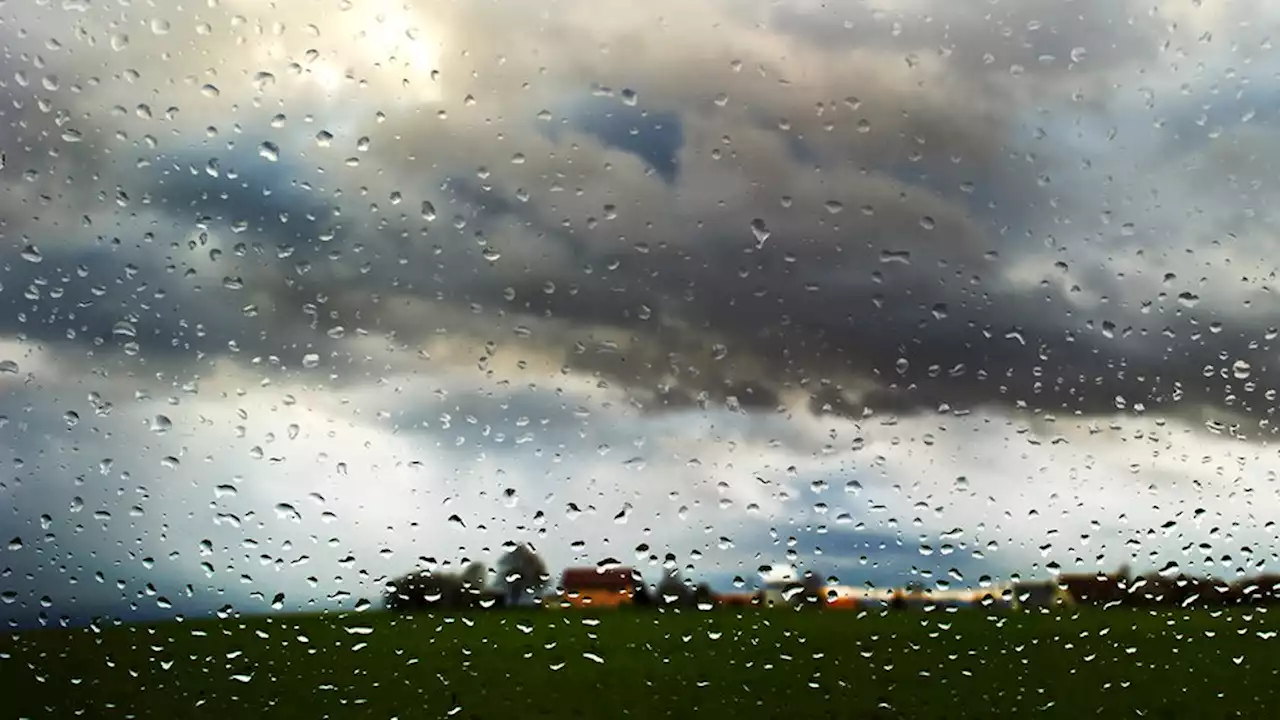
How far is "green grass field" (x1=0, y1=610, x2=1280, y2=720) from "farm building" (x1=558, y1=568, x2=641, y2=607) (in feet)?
0.20

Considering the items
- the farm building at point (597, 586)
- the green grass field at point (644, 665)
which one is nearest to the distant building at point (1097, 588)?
the green grass field at point (644, 665)

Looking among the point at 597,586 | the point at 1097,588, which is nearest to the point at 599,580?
the point at 597,586

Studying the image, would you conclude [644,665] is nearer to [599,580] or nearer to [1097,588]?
[599,580]

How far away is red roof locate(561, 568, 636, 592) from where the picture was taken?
258cm

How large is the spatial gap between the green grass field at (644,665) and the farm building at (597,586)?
6cm

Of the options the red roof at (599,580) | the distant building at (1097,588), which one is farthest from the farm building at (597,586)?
the distant building at (1097,588)

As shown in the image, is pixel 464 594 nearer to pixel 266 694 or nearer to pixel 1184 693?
pixel 266 694

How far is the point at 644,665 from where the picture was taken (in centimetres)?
297

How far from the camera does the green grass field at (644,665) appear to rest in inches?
101

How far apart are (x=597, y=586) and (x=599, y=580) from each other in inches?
0.7

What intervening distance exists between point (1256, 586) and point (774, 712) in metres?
1.39

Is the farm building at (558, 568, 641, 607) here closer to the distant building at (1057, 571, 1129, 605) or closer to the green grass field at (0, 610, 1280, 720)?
the green grass field at (0, 610, 1280, 720)

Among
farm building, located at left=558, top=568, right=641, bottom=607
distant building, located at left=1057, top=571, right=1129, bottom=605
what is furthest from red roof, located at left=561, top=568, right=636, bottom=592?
distant building, located at left=1057, top=571, right=1129, bottom=605

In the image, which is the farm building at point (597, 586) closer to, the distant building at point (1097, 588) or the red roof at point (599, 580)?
the red roof at point (599, 580)
